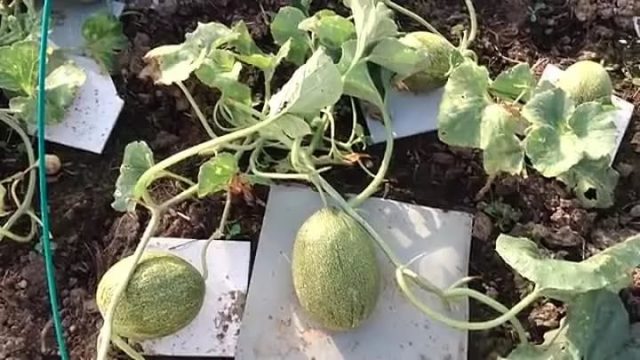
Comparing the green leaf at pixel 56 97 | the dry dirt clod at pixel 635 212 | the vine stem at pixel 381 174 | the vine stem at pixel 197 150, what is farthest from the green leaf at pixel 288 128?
the dry dirt clod at pixel 635 212

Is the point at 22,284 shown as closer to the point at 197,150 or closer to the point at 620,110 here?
the point at 197,150

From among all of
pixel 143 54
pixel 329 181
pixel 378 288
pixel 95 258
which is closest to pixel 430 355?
pixel 378 288

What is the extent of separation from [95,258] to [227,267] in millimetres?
220

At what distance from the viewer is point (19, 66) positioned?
1938mm

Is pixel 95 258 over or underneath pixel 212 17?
underneath

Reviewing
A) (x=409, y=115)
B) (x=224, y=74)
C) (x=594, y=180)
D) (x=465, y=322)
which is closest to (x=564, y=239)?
(x=594, y=180)

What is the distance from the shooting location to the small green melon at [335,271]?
1756 millimetres

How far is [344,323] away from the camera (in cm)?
179

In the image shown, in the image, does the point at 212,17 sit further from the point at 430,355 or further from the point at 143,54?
the point at 430,355

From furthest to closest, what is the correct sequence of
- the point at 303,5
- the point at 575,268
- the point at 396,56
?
the point at 303,5, the point at 396,56, the point at 575,268

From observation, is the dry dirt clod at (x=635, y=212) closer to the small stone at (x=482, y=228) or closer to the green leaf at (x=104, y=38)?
the small stone at (x=482, y=228)

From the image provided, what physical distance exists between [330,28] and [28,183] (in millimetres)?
579

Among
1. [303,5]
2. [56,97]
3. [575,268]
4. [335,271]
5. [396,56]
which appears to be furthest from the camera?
[303,5]

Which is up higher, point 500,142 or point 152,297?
point 500,142
